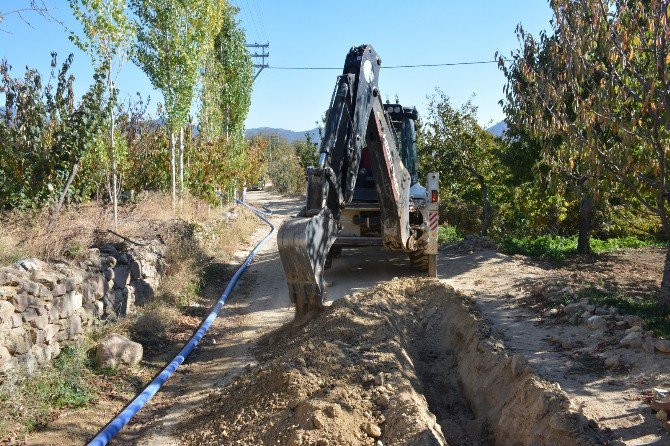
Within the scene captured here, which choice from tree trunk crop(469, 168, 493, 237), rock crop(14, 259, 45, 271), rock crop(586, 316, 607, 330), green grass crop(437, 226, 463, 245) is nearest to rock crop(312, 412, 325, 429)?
rock crop(586, 316, 607, 330)

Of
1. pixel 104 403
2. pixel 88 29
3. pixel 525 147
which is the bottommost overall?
pixel 104 403

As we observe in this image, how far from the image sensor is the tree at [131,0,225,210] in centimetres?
1644

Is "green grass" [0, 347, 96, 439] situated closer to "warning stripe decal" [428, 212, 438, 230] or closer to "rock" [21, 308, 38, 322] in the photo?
"rock" [21, 308, 38, 322]

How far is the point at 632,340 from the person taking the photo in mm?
6418

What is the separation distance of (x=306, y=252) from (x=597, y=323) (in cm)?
356

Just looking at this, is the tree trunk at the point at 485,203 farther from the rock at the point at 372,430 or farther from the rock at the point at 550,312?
the rock at the point at 372,430

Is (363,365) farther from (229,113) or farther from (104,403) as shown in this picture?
(229,113)

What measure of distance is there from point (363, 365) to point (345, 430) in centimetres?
145

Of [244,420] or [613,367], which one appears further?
[613,367]

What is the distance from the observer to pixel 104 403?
6.65 meters

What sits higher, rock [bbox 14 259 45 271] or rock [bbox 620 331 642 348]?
rock [bbox 14 259 45 271]

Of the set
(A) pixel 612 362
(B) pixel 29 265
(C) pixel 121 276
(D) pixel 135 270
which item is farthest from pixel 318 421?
(D) pixel 135 270

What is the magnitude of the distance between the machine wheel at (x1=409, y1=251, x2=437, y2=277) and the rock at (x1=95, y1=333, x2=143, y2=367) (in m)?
6.09

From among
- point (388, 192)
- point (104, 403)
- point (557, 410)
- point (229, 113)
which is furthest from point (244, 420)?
point (229, 113)
